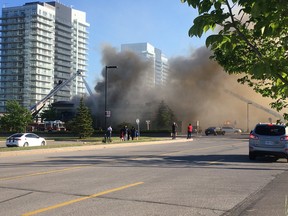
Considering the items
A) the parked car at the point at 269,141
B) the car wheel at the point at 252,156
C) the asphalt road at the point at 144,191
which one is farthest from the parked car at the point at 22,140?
the parked car at the point at 269,141

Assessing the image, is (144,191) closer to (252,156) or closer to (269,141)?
(269,141)

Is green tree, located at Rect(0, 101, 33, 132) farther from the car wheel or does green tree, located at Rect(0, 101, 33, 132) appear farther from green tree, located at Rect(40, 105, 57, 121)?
the car wheel

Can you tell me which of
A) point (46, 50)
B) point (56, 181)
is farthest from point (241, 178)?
point (46, 50)

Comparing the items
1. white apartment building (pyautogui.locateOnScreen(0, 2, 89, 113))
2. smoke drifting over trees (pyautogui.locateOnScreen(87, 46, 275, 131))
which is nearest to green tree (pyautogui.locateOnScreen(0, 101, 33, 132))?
smoke drifting over trees (pyautogui.locateOnScreen(87, 46, 275, 131))

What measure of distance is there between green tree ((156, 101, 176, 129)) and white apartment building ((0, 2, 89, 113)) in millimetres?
82628

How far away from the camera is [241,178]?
38.0ft

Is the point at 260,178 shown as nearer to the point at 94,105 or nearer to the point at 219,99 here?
the point at 219,99

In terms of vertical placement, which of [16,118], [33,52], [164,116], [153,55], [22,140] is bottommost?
[22,140]

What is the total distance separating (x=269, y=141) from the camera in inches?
672

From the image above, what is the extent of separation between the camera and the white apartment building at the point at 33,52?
158125 mm

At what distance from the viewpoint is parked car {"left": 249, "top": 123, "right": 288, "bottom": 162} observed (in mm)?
16922

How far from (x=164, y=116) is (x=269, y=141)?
63.1 meters

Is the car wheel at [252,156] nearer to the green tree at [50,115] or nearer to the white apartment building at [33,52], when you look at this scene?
the green tree at [50,115]

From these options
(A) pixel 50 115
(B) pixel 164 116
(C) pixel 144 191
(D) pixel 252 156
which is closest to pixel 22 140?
(D) pixel 252 156
